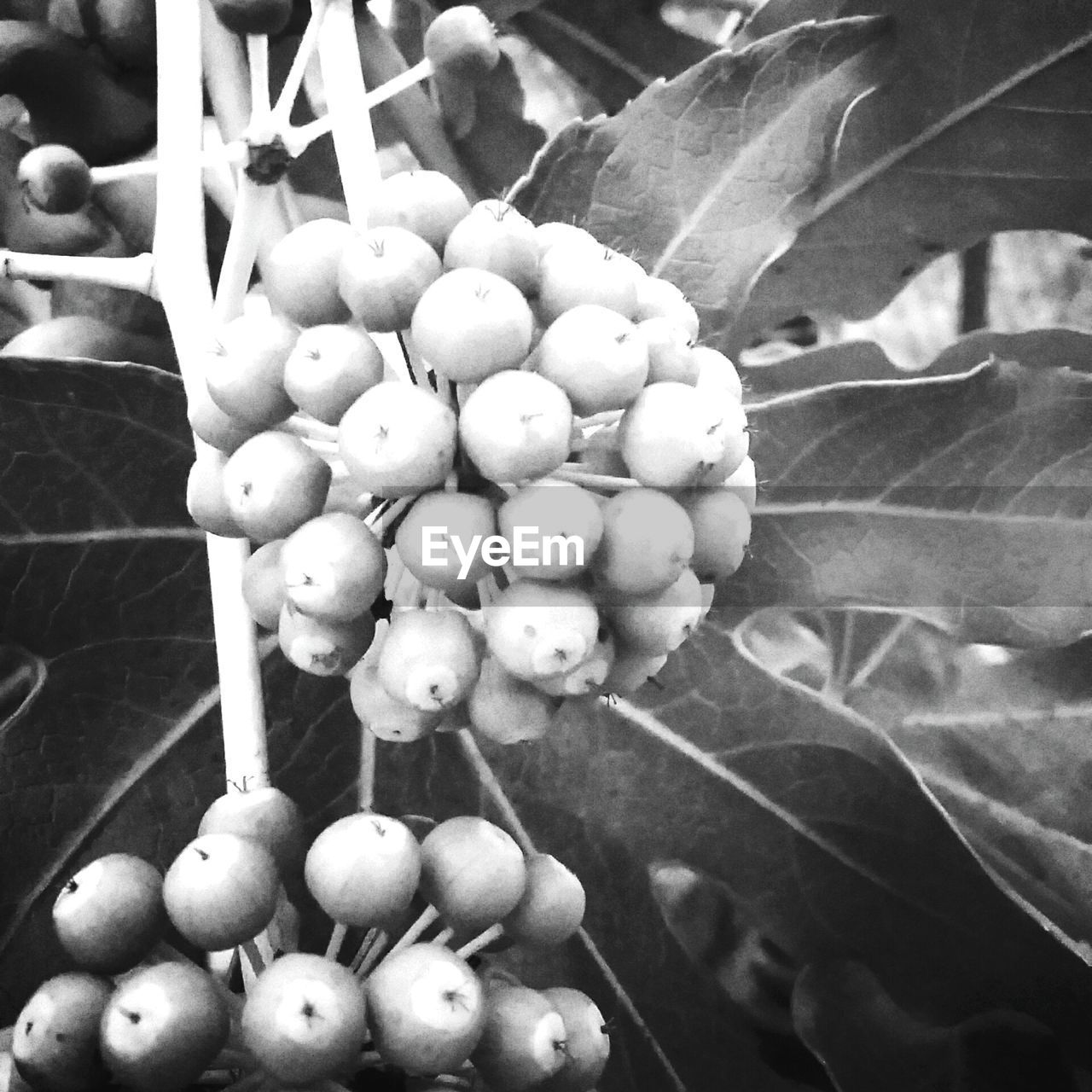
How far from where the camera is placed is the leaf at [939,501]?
0.63m

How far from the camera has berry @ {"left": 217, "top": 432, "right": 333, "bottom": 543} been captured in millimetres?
413

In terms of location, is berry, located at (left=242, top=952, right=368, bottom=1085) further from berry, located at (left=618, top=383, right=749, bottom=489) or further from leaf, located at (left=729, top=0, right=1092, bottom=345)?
leaf, located at (left=729, top=0, right=1092, bottom=345)

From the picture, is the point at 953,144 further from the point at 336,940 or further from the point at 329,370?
the point at 336,940

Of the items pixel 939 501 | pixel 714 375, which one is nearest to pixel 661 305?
pixel 714 375

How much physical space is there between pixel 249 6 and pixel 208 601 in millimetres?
316

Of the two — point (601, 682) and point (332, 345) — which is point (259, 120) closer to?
point (332, 345)

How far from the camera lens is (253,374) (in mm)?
424

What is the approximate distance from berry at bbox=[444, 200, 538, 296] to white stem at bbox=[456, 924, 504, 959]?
261mm

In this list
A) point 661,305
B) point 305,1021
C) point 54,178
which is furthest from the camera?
point 54,178

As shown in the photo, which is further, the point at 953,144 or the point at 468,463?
the point at 953,144

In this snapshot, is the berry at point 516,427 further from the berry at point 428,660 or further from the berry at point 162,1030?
the berry at point 162,1030

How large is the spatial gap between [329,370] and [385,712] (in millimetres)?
135

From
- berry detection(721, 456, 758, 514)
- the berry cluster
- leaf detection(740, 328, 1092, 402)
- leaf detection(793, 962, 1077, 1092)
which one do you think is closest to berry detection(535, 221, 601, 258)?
the berry cluster

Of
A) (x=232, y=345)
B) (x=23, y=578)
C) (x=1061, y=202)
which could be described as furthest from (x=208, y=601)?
(x=1061, y=202)
